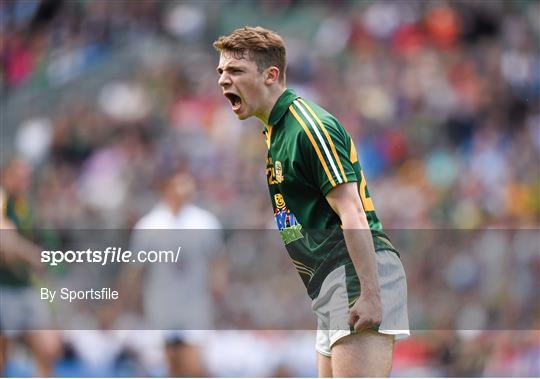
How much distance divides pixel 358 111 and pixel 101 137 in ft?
7.45

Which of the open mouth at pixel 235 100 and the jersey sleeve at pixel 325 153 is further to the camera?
the open mouth at pixel 235 100

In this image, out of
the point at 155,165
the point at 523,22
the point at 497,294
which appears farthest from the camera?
the point at 523,22

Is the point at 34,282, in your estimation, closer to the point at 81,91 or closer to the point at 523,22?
the point at 81,91

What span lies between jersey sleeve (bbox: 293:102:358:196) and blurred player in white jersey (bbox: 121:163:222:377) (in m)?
2.77

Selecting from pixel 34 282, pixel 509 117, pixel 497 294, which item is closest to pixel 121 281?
pixel 34 282

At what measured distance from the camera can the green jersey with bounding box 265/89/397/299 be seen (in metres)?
2.87

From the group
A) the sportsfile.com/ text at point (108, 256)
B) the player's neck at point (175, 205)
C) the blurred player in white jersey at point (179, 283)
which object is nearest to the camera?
the sportsfile.com/ text at point (108, 256)

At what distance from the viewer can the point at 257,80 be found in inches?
121

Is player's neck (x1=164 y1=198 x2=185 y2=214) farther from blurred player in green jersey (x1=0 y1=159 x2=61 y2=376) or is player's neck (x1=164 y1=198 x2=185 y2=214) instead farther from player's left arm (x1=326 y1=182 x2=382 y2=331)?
player's left arm (x1=326 y1=182 x2=382 y2=331)

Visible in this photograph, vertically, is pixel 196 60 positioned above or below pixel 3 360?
above

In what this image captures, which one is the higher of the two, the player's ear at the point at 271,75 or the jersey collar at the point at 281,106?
the player's ear at the point at 271,75

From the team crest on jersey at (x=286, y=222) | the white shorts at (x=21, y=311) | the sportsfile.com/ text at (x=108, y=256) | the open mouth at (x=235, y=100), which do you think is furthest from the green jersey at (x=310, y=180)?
the white shorts at (x=21, y=311)

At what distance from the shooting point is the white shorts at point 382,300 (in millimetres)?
2906

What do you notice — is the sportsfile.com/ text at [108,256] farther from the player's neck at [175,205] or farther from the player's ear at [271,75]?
the player's ear at [271,75]
